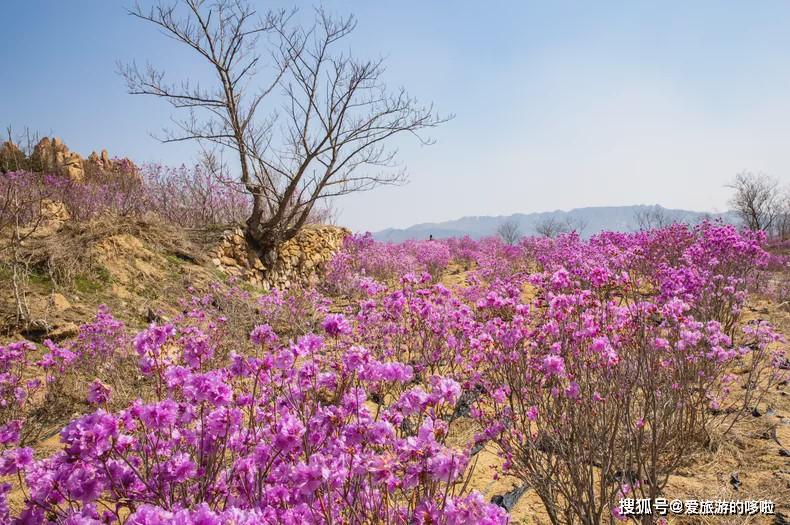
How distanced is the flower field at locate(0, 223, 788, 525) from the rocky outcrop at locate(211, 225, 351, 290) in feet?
16.5

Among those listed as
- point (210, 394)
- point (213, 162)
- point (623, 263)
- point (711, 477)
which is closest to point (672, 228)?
point (623, 263)

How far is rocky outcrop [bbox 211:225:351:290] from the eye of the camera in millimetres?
11375

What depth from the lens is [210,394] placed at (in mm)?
1862

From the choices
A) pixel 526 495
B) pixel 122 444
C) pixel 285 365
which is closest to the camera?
pixel 122 444

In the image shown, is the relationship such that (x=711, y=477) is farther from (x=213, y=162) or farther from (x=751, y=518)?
(x=213, y=162)

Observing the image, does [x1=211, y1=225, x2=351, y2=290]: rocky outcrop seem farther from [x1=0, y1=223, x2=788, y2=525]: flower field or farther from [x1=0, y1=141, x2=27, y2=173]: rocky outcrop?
→ [x1=0, y1=223, x2=788, y2=525]: flower field

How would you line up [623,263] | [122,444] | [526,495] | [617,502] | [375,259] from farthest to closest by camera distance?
[375,259] → [623,263] → [526,495] → [617,502] → [122,444]

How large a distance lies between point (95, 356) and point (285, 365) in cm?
434

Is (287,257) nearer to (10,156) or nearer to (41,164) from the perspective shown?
(41,164)

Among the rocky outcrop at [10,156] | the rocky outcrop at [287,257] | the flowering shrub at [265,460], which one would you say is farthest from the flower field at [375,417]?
the rocky outcrop at [287,257]

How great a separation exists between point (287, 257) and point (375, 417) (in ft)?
36.5

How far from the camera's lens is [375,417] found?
2498 millimetres

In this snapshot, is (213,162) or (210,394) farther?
(213,162)

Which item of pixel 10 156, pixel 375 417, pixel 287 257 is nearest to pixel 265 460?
pixel 375 417
